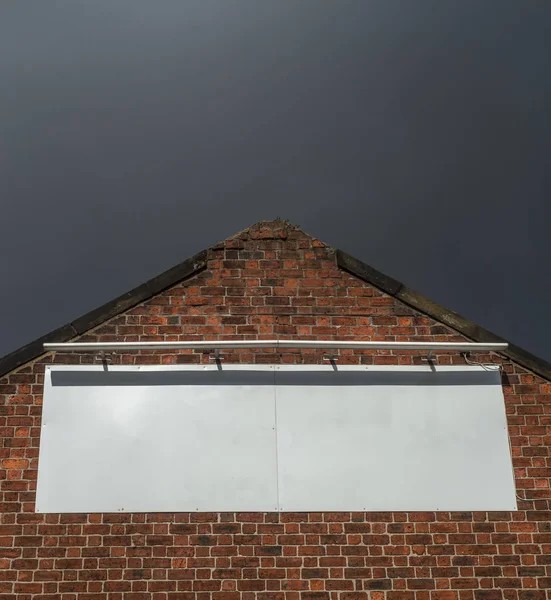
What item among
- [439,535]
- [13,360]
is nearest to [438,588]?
[439,535]

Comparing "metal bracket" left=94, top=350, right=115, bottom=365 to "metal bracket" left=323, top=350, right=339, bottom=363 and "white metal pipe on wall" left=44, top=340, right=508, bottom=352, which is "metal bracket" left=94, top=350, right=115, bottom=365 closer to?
"white metal pipe on wall" left=44, top=340, right=508, bottom=352

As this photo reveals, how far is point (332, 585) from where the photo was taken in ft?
22.2

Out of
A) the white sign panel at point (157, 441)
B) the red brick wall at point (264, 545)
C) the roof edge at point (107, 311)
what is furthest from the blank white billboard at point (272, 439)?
the roof edge at point (107, 311)

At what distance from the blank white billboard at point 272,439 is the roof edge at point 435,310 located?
1.08ft

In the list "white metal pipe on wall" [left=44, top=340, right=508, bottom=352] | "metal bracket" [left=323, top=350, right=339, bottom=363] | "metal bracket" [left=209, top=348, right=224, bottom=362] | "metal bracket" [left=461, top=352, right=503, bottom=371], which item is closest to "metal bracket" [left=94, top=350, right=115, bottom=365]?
"white metal pipe on wall" [left=44, top=340, right=508, bottom=352]

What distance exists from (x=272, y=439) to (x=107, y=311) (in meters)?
1.96

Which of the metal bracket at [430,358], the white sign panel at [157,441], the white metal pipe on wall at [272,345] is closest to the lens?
the white sign panel at [157,441]

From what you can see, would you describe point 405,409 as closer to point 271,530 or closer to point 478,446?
point 478,446

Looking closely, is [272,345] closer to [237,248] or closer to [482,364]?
[237,248]

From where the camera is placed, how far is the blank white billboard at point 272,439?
6.97 metres

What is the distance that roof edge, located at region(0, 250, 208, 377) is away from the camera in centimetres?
727

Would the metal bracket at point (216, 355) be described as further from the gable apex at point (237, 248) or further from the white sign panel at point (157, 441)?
the gable apex at point (237, 248)

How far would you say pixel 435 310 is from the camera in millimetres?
7652

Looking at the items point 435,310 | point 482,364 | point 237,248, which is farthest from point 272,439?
point 482,364
